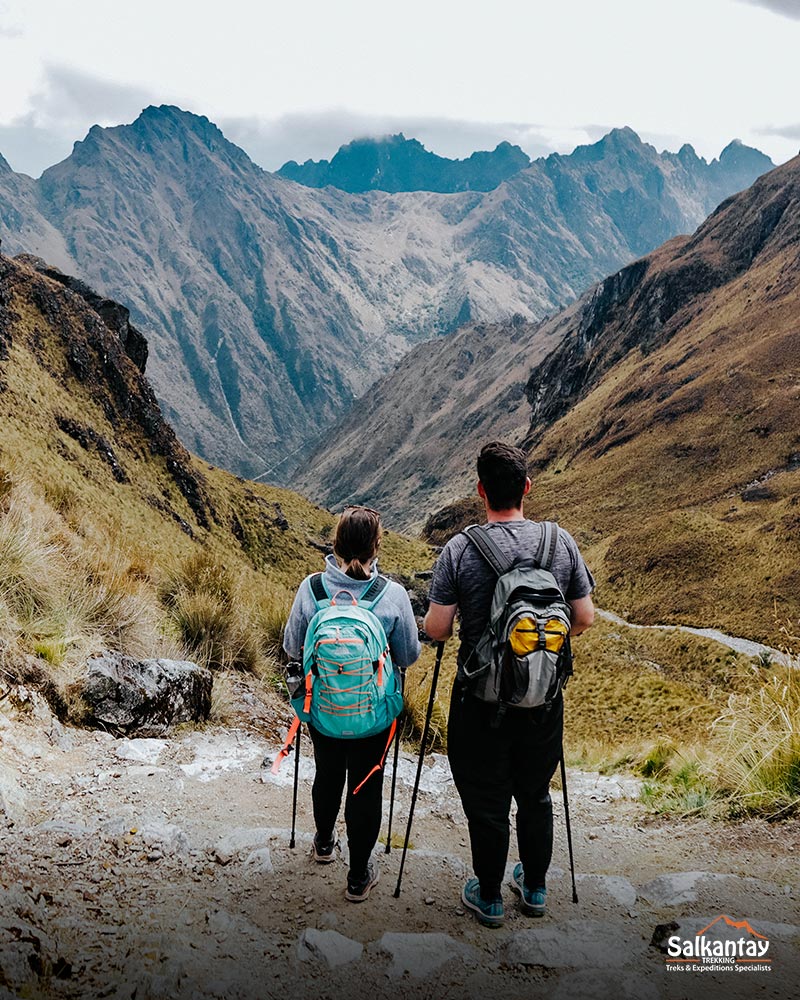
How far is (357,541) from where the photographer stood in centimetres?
418

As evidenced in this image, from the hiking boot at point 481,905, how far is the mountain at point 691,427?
27.6 meters

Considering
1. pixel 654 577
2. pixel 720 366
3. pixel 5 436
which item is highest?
pixel 720 366

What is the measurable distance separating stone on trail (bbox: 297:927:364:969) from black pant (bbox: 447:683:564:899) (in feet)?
3.27

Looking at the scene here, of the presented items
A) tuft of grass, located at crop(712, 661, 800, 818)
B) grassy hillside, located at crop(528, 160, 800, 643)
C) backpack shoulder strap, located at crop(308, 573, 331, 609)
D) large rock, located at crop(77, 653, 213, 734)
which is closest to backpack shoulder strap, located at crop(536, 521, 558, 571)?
backpack shoulder strap, located at crop(308, 573, 331, 609)

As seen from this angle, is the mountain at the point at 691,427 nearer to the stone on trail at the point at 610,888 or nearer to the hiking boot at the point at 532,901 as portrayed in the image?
the stone on trail at the point at 610,888

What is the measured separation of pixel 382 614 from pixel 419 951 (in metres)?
1.87

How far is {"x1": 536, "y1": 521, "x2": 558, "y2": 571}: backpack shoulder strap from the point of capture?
13.1 ft

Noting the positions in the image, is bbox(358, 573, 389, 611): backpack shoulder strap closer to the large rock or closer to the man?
the man

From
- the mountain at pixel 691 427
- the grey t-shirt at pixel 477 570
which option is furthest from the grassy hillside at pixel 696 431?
the grey t-shirt at pixel 477 570

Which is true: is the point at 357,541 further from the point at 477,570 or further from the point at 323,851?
the point at 323,851

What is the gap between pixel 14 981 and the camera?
271cm

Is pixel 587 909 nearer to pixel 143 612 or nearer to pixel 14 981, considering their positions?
pixel 14 981

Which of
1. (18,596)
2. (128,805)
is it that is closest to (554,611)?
(128,805)

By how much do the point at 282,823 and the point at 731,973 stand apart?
10.5 feet
